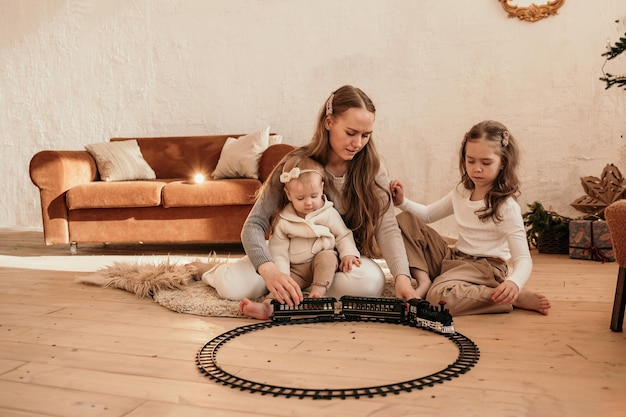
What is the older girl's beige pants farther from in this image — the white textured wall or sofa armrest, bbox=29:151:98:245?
sofa armrest, bbox=29:151:98:245

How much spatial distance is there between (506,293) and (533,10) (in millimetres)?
2560

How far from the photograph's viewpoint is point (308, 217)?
6.56 ft

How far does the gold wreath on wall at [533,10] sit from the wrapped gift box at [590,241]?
1.40 metres

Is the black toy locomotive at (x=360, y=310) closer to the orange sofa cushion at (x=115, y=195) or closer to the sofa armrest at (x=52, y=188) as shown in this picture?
the orange sofa cushion at (x=115, y=195)

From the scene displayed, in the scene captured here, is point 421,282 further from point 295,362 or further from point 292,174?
point 295,362

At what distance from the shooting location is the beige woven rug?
6.54ft

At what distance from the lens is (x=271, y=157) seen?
139 inches

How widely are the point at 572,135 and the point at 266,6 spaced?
2353 mm

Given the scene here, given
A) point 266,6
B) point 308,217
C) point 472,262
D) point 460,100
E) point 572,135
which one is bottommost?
point 472,262

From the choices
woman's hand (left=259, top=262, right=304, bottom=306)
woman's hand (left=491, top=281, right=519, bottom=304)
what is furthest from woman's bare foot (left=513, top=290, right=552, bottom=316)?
woman's hand (left=259, top=262, right=304, bottom=306)

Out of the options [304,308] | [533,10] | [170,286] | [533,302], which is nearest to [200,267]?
[170,286]

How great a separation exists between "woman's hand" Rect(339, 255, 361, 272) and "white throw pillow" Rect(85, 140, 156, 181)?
7.43ft

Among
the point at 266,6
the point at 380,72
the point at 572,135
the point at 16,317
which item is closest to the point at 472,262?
the point at 16,317

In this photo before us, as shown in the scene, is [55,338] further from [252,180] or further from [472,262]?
[252,180]
